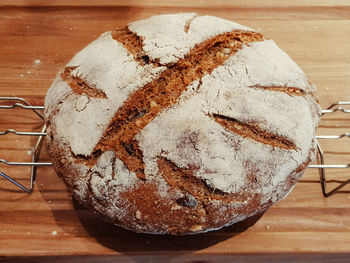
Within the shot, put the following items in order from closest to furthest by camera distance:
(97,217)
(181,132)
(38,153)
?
(181,132) < (97,217) < (38,153)

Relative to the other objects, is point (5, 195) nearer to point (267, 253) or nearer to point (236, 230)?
point (236, 230)

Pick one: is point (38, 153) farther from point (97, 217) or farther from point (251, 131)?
point (251, 131)

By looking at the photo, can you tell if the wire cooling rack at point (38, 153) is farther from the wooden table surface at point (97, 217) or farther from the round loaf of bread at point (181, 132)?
the round loaf of bread at point (181, 132)

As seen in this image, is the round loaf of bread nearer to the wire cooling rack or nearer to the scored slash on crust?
the scored slash on crust

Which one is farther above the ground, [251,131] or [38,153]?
[251,131]

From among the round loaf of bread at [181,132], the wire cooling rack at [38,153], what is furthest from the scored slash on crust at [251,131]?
the wire cooling rack at [38,153]

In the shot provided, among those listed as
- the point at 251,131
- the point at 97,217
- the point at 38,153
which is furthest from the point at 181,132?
the point at 38,153
